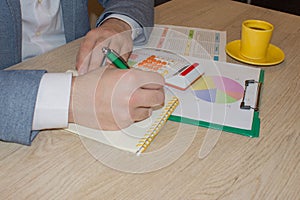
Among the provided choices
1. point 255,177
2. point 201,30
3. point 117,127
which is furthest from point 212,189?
point 201,30

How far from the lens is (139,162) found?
602mm

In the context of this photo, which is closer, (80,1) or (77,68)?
(77,68)

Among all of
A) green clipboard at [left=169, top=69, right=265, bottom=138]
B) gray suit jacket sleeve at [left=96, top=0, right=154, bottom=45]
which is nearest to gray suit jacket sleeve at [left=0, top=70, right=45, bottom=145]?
green clipboard at [left=169, top=69, right=265, bottom=138]

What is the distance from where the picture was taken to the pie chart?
759 mm

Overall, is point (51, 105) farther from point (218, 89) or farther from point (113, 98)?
point (218, 89)

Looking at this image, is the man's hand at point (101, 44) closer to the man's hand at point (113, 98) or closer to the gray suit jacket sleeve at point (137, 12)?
the gray suit jacket sleeve at point (137, 12)

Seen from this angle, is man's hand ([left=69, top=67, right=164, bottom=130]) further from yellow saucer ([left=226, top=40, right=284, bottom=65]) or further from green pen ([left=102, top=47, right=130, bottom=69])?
yellow saucer ([left=226, top=40, right=284, bottom=65])

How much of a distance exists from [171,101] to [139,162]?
176 mm

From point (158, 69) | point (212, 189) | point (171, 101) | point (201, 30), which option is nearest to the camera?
point (212, 189)

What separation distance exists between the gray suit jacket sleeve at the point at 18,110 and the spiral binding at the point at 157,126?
0.19 m

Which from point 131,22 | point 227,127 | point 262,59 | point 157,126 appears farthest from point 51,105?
point 262,59

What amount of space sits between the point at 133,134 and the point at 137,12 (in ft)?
1.57

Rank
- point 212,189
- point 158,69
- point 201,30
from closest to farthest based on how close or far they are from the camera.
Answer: point 212,189
point 158,69
point 201,30

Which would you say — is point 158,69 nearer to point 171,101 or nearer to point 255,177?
point 171,101
